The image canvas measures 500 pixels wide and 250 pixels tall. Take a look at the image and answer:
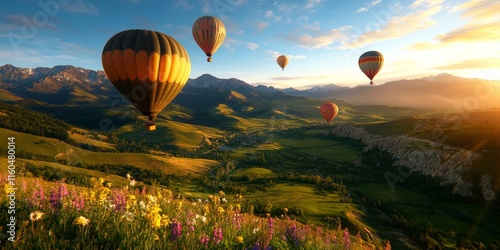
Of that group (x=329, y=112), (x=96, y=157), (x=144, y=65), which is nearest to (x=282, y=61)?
(x=329, y=112)

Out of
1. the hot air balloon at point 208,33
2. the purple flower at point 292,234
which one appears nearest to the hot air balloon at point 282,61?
the hot air balloon at point 208,33

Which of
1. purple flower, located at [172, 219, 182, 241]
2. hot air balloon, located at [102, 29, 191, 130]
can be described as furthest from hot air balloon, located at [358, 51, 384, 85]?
purple flower, located at [172, 219, 182, 241]

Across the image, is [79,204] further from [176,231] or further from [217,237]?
[217,237]

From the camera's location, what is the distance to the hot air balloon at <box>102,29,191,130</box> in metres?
24.0

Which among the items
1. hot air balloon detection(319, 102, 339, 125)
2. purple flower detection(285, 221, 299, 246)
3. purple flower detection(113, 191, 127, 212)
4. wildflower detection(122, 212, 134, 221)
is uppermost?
hot air balloon detection(319, 102, 339, 125)

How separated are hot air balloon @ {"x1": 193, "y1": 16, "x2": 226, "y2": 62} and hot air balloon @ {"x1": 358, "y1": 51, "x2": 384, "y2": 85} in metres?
60.2

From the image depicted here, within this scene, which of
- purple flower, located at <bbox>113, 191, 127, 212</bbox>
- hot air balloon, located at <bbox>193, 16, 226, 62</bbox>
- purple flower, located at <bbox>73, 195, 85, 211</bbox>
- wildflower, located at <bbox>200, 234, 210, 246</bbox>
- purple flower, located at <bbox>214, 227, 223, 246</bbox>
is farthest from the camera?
hot air balloon, located at <bbox>193, 16, 226, 62</bbox>

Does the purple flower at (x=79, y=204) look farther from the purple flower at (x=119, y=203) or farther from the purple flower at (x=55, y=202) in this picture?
the purple flower at (x=119, y=203)

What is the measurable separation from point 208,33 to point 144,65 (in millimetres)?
43064

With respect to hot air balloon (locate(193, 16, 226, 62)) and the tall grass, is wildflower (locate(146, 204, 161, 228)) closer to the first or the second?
the tall grass

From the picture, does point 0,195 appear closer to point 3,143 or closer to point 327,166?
point 327,166

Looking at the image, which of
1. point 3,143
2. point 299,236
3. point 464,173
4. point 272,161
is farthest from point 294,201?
point 3,143

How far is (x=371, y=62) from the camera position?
100188mm

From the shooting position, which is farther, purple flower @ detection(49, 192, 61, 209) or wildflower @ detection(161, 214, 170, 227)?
purple flower @ detection(49, 192, 61, 209)
